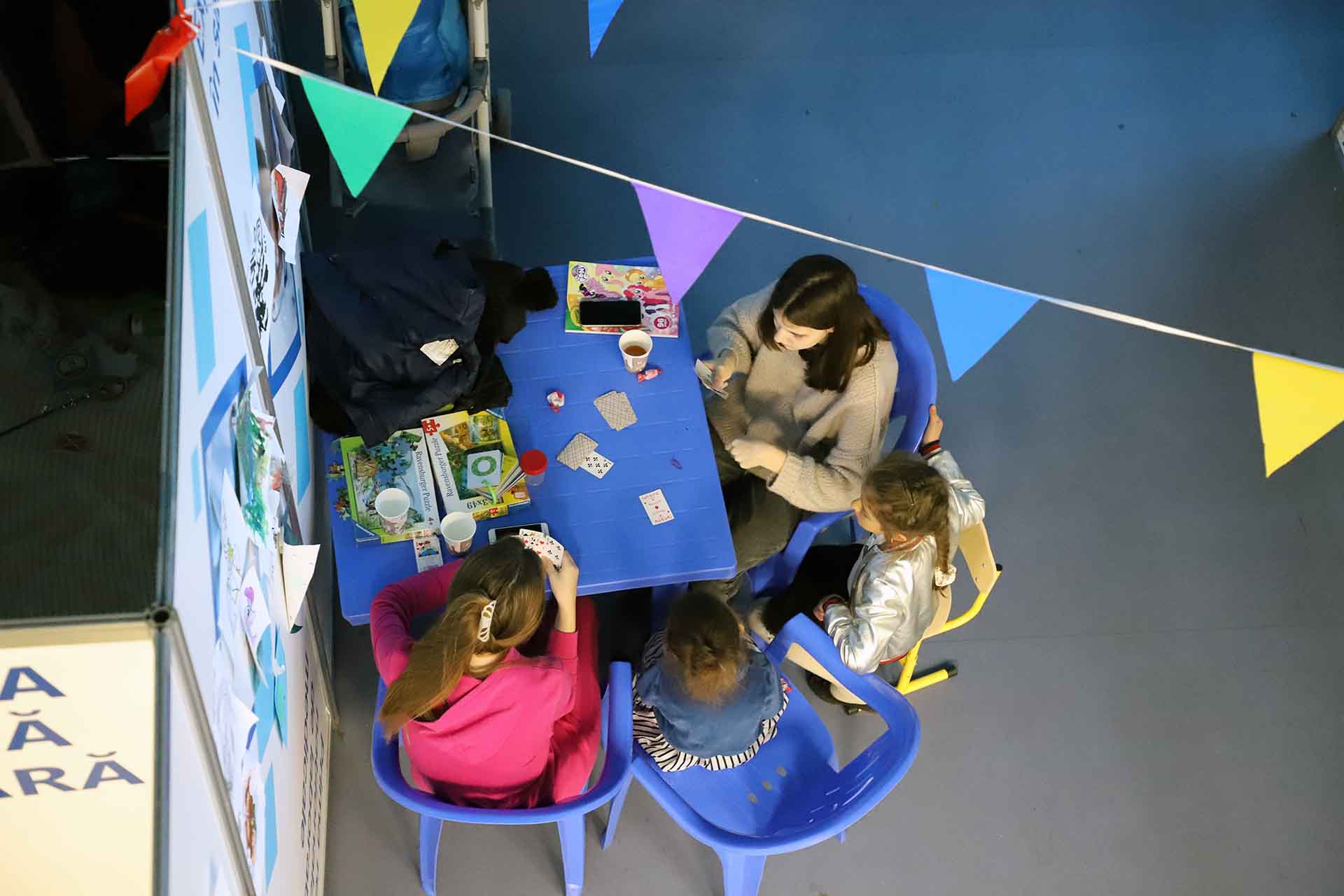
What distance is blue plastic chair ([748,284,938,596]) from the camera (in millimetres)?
2619

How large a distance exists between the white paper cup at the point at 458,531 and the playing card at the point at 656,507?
1.28ft

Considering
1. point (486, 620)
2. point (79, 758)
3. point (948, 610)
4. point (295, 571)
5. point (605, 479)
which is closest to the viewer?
point (79, 758)

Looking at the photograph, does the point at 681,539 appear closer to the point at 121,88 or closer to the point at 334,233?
the point at 121,88

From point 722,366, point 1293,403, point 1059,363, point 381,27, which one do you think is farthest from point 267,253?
point 1059,363

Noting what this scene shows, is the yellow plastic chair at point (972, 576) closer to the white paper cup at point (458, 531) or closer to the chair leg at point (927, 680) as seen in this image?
the chair leg at point (927, 680)

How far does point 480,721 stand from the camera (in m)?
2.09

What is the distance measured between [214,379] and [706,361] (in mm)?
1438

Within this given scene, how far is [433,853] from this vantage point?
8.25 ft

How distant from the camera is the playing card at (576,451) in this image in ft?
8.19

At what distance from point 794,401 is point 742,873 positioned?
1.14 m

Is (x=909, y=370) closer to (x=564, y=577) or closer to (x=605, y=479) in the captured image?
(x=605, y=479)

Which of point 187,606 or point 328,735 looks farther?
point 328,735

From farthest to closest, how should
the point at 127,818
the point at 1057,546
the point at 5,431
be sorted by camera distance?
the point at 1057,546
the point at 5,431
the point at 127,818

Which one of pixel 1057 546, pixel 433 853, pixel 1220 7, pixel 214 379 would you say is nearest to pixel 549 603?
pixel 433 853
